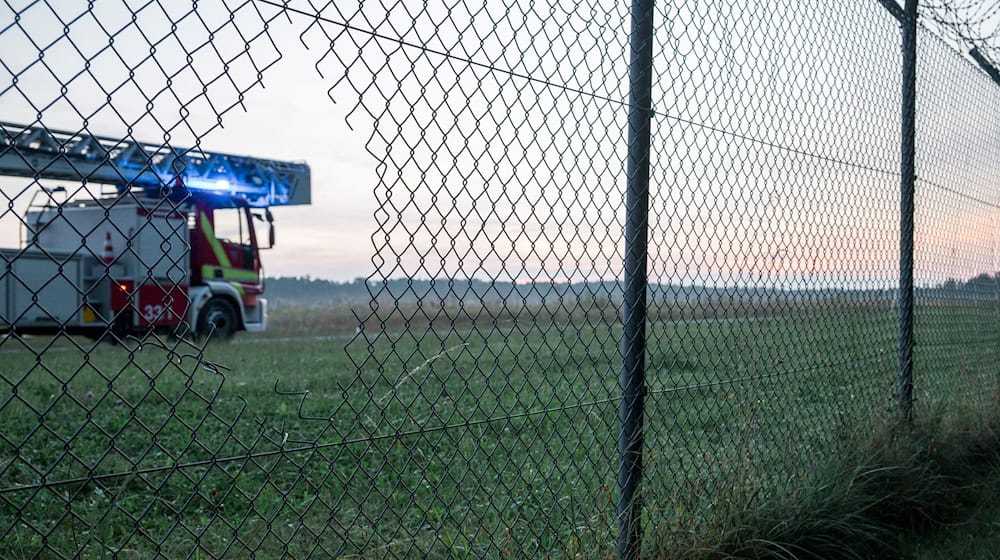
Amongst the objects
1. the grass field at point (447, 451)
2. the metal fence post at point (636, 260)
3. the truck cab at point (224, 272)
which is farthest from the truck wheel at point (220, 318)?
the metal fence post at point (636, 260)

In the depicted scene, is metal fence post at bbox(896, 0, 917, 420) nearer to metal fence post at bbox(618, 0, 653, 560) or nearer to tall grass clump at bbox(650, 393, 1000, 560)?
tall grass clump at bbox(650, 393, 1000, 560)

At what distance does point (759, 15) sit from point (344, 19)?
2.44 m

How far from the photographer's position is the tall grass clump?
3.34 m

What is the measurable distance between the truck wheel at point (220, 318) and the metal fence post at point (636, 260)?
46.6 ft

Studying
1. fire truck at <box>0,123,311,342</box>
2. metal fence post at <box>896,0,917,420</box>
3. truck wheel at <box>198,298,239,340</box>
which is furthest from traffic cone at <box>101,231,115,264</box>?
metal fence post at <box>896,0,917,420</box>

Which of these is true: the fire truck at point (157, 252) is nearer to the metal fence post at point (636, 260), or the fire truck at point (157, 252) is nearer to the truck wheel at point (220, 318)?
the truck wheel at point (220, 318)

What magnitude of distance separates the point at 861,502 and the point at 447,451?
8.63 ft

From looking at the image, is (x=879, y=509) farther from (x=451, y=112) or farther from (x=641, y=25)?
(x=451, y=112)

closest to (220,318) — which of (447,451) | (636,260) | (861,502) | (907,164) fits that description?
(447,451)

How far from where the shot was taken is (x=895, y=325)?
550 centimetres

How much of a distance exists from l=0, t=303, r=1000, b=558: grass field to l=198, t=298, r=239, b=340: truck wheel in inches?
309

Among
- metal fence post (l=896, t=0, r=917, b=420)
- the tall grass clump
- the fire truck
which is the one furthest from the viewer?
the fire truck

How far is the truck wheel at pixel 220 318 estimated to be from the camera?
16.5 metres

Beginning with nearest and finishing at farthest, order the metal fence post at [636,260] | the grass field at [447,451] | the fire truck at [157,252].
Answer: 1. the grass field at [447,451]
2. the metal fence post at [636,260]
3. the fire truck at [157,252]
